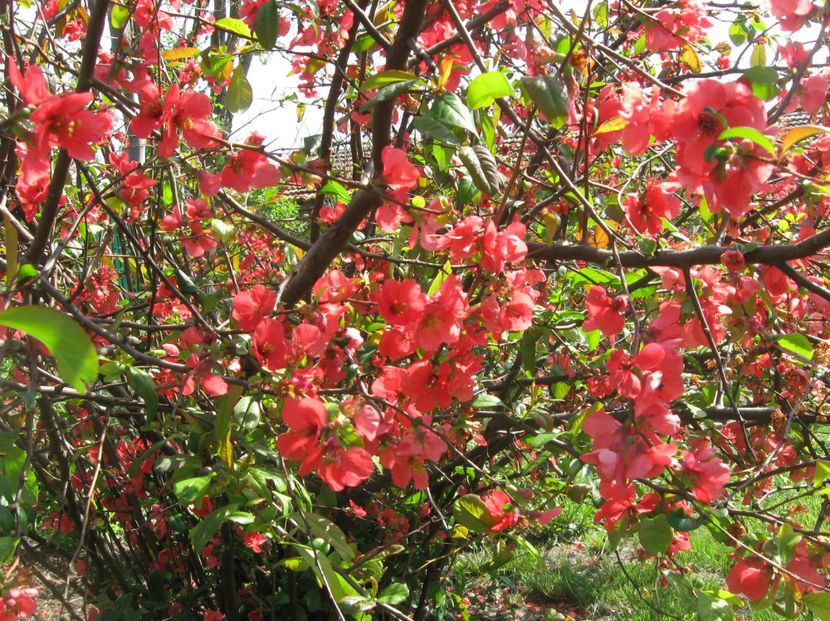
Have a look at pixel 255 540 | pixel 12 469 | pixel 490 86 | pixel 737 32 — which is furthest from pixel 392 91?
pixel 737 32

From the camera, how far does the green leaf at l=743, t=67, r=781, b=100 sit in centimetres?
76

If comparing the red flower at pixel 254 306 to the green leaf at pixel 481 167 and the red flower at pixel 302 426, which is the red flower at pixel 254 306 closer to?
the red flower at pixel 302 426

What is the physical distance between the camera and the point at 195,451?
4.44ft

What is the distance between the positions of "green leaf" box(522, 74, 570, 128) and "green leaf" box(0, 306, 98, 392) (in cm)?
60

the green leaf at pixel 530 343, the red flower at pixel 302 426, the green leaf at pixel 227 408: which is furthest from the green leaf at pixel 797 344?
the green leaf at pixel 227 408

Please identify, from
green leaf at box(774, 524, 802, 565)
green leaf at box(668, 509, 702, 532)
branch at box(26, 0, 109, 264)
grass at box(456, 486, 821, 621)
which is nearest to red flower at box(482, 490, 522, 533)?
green leaf at box(668, 509, 702, 532)

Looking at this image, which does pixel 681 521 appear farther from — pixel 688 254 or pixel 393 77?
pixel 393 77

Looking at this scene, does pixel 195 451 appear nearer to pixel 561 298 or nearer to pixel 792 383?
pixel 561 298

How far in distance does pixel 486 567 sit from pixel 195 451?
0.87 m

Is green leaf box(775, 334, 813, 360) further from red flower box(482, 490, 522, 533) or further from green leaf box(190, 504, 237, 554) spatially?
green leaf box(190, 504, 237, 554)

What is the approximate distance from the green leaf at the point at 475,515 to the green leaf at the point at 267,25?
944mm

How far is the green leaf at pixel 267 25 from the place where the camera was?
3.82 feet

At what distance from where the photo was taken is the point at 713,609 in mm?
1029

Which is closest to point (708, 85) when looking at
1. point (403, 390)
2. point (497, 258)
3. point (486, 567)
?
point (497, 258)
